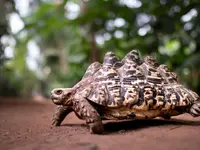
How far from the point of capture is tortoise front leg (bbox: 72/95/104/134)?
2.64m

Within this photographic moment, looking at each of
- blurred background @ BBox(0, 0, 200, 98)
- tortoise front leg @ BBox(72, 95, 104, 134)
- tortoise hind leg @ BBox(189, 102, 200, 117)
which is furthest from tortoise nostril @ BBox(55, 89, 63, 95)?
blurred background @ BBox(0, 0, 200, 98)

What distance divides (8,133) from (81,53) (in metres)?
7.53

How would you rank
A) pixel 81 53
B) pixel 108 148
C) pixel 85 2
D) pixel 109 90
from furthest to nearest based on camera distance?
pixel 81 53, pixel 85 2, pixel 109 90, pixel 108 148

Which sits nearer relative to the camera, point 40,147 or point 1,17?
point 40,147

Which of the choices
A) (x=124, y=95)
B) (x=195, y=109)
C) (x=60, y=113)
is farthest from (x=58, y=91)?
(x=195, y=109)

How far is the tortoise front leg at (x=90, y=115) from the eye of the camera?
8.66 feet

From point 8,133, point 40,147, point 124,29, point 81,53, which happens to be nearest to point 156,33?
point 124,29

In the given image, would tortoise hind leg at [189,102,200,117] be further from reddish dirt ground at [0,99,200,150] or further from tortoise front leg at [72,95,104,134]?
tortoise front leg at [72,95,104,134]

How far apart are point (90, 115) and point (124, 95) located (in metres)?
0.37

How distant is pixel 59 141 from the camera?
2.41 meters

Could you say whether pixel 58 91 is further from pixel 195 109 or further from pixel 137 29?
pixel 137 29

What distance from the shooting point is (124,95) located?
9.14ft

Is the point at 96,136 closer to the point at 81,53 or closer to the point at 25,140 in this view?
the point at 25,140

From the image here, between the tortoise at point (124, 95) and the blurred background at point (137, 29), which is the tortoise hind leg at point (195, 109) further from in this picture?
the blurred background at point (137, 29)
